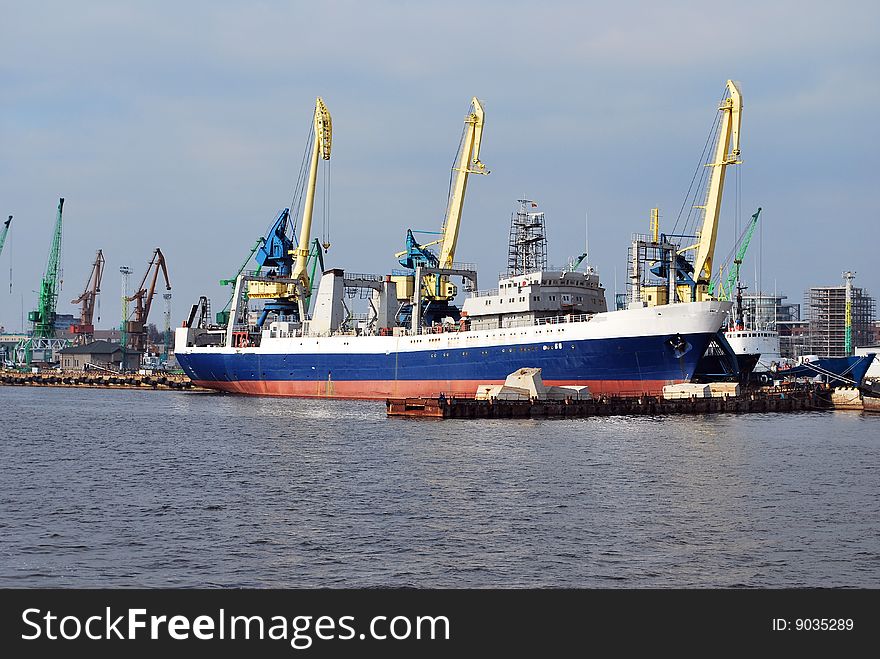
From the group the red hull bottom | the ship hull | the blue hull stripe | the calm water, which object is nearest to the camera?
the calm water

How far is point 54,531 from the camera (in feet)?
88.6

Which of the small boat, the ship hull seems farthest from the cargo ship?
the small boat

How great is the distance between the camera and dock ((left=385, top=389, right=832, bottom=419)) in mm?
66062

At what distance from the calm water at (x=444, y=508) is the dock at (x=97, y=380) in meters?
82.8

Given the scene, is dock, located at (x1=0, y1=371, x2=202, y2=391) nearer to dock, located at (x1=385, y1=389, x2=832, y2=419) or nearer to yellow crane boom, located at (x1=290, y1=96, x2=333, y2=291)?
yellow crane boom, located at (x1=290, y1=96, x2=333, y2=291)

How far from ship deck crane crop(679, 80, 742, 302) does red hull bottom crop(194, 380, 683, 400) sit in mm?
14293

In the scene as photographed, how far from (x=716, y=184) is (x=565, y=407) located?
30.8 meters

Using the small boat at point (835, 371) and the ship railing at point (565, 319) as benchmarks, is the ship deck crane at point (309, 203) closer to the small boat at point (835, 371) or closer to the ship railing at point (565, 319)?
the ship railing at point (565, 319)

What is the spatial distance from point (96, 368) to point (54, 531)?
507 ft

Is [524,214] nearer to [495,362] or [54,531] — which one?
[495,362]

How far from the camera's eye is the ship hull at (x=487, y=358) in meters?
74.8

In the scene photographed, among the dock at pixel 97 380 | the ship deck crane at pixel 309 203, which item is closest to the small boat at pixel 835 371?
the ship deck crane at pixel 309 203

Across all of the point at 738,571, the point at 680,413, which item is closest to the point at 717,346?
the point at 680,413

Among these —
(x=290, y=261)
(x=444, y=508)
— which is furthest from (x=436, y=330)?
(x=444, y=508)
